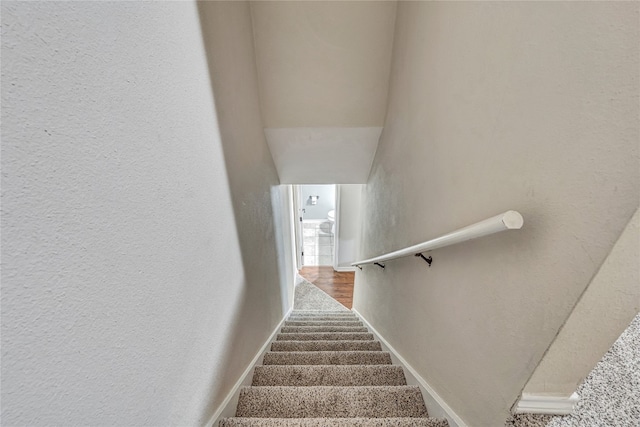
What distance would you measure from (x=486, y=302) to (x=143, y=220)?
3.08ft

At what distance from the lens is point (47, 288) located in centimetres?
→ 34

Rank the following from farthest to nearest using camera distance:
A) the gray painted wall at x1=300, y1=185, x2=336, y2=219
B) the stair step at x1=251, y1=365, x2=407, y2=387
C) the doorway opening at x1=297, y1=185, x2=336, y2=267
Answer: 1. the gray painted wall at x1=300, y1=185, x2=336, y2=219
2. the doorway opening at x1=297, y1=185, x2=336, y2=267
3. the stair step at x1=251, y1=365, x2=407, y2=387

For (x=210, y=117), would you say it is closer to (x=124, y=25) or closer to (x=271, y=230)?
(x=124, y=25)

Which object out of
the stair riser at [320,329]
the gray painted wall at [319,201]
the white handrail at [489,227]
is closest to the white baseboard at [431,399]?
the white handrail at [489,227]

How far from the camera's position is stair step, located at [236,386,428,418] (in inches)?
40.8

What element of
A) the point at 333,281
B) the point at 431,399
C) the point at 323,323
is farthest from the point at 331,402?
the point at 333,281

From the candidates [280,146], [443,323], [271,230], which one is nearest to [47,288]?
[443,323]

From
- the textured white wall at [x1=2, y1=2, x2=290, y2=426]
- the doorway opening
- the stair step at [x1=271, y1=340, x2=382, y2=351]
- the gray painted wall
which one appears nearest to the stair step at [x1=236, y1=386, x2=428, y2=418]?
the textured white wall at [x1=2, y1=2, x2=290, y2=426]

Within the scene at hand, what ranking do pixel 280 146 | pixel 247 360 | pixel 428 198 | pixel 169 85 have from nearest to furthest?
pixel 169 85
pixel 428 198
pixel 247 360
pixel 280 146

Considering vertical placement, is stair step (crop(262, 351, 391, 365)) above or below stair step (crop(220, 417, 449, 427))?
below

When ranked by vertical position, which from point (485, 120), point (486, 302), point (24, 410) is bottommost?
point (486, 302)

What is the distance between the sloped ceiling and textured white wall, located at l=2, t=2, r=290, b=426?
115 cm

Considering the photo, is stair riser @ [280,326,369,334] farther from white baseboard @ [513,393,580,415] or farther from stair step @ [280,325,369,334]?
white baseboard @ [513,393,580,415]

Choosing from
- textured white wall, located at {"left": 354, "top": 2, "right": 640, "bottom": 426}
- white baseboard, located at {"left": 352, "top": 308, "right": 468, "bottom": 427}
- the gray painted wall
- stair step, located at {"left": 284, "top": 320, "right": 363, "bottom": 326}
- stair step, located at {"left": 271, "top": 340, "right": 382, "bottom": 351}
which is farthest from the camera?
the gray painted wall
